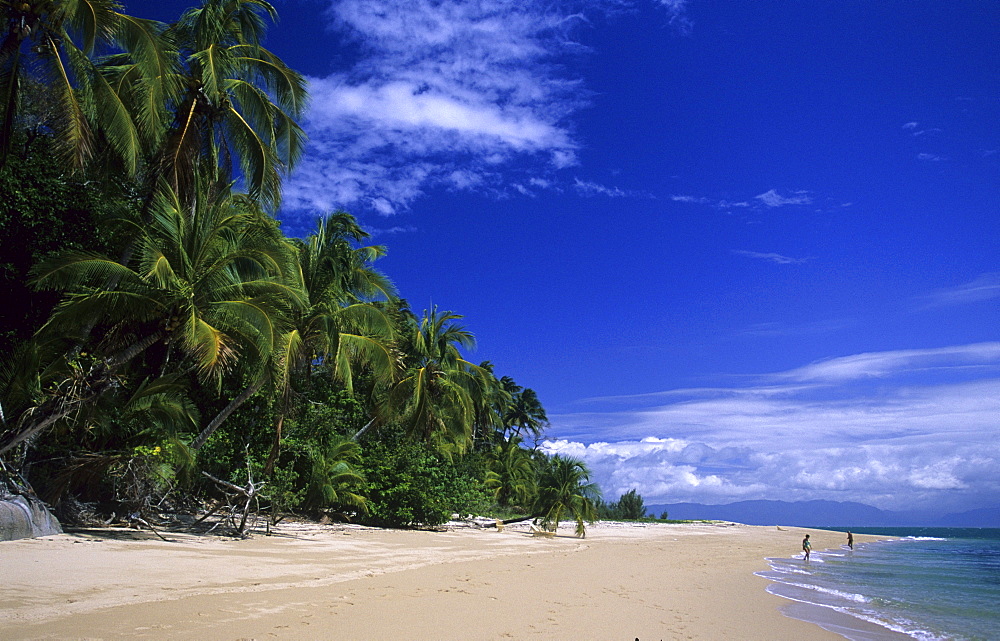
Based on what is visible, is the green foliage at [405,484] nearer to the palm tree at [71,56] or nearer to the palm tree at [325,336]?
the palm tree at [325,336]

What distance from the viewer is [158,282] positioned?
11281 mm

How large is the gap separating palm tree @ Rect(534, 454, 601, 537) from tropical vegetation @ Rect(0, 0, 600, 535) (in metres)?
8.76

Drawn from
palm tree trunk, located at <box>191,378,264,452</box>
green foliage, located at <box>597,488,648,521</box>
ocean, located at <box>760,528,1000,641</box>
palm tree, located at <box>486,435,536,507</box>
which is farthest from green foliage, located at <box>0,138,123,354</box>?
green foliage, located at <box>597,488,648,521</box>

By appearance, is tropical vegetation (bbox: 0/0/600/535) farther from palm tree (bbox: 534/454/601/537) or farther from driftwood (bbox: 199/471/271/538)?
palm tree (bbox: 534/454/601/537)

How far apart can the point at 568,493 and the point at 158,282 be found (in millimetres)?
17094

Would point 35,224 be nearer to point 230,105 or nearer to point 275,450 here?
point 230,105

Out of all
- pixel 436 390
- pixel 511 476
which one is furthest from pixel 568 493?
pixel 511 476

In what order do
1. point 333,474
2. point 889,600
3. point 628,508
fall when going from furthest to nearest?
point 628,508
point 333,474
point 889,600

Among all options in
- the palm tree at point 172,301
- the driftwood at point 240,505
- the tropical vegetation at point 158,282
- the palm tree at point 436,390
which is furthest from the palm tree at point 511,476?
the palm tree at point 172,301

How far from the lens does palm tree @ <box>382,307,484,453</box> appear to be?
822 inches

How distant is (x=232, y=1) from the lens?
14.6 metres

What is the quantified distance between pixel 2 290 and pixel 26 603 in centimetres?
932

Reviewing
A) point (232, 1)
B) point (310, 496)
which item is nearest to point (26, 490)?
point (310, 496)

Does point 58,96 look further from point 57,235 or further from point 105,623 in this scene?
point 105,623
